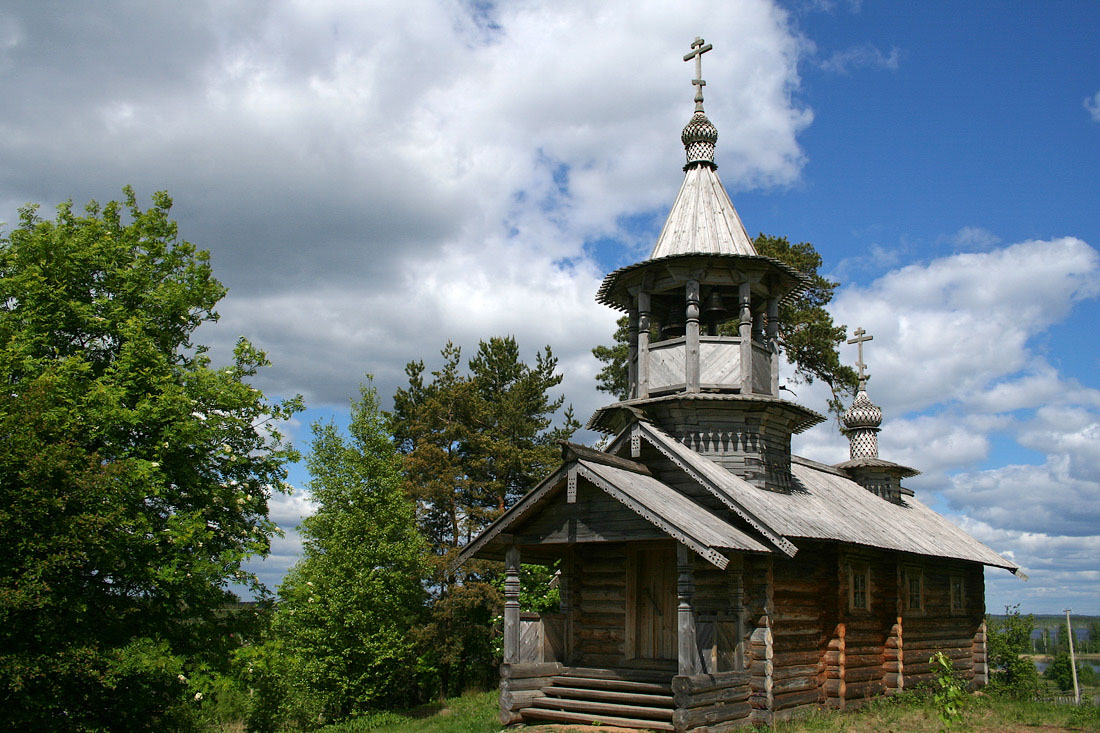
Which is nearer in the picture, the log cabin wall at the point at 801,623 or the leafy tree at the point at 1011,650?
the log cabin wall at the point at 801,623

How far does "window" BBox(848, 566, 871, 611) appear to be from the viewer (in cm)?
1842

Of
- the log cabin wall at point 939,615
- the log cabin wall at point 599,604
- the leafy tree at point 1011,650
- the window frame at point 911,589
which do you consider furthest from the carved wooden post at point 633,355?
the leafy tree at point 1011,650

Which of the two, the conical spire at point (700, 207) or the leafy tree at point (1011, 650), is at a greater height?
the conical spire at point (700, 207)

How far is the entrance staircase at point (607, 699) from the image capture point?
45.6 ft

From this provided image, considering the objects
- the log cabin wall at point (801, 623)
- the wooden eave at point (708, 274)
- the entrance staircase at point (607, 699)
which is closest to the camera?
the entrance staircase at point (607, 699)

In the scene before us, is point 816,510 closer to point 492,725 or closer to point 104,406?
point 492,725

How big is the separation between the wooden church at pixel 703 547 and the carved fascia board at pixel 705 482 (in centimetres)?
3

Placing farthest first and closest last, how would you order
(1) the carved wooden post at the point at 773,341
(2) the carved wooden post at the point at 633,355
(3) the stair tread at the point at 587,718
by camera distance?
(2) the carved wooden post at the point at 633,355, (1) the carved wooden post at the point at 773,341, (3) the stair tread at the point at 587,718

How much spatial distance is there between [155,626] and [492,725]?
6.55 metres

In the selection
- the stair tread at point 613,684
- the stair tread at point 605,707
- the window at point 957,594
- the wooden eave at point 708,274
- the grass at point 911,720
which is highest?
the wooden eave at point 708,274

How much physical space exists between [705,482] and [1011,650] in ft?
69.3

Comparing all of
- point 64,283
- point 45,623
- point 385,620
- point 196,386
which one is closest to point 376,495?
point 385,620

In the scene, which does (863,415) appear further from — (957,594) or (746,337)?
(746,337)

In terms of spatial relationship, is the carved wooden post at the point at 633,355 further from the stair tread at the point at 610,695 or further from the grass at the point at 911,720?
the grass at the point at 911,720
